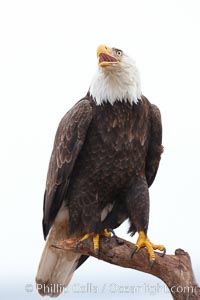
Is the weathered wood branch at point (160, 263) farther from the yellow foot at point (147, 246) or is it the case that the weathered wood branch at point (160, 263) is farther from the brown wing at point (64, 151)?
the brown wing at point (64, 151)

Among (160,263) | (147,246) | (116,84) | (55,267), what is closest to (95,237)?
(147,246)

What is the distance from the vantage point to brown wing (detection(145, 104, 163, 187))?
22.0 ft

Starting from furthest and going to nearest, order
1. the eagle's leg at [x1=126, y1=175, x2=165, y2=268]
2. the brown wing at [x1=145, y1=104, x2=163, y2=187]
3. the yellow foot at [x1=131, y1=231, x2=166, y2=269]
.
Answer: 1. the brown wing at [x1=145, y1=104, x2=163, y2=187]
2. the eagle's leg at [x1=126, y1=175, x2=165, y2=268]
3. the yellow foot at [x1=131, y1=231, x2=166, y2=269]

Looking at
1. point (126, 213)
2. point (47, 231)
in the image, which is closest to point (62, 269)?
point (47, 231)

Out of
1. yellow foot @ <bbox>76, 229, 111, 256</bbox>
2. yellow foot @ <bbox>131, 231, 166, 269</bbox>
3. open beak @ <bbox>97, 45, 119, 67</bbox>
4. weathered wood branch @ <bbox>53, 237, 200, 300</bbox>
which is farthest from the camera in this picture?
yellow foot @ <bbox>76, 229, 111, 256</bbox>

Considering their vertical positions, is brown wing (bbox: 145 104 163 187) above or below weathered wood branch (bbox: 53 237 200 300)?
above

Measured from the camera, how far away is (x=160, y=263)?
239 inches

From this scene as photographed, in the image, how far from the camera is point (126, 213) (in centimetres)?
688

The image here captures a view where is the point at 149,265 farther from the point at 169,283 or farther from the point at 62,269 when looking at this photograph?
the point at 62,269

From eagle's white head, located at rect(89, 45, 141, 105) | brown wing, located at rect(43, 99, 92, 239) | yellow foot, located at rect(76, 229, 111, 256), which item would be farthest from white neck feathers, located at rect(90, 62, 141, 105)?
yellow foot, located at rect(76, 229, 111, 256)

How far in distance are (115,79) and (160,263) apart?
67.1 inches

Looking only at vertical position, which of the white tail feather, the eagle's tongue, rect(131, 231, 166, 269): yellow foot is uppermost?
the eagle's tongue

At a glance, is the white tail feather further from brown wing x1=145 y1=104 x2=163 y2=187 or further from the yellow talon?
brown wing x1=145 y1=104 x2=163 y2=187

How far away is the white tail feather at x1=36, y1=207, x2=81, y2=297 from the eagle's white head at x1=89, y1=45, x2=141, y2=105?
151cm
